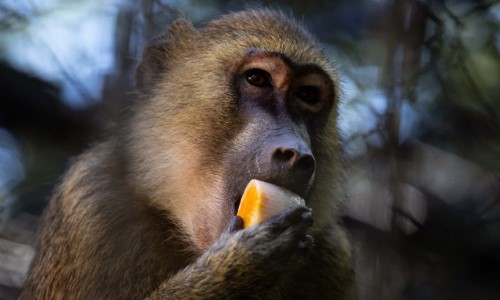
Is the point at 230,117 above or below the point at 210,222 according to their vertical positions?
above

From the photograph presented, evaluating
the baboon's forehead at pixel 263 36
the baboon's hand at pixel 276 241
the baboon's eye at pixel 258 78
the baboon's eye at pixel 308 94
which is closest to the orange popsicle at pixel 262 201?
the baboon's hand at pixel 276 241

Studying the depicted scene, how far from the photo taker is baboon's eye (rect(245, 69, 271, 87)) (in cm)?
541

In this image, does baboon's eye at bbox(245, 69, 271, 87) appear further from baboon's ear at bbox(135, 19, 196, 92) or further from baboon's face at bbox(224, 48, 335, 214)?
baboon's ear at bbox(135, 19, 196, 92)

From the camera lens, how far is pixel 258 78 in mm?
5430

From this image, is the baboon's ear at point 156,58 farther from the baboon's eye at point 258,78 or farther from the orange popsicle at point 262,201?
the orange popsicle at point 262,201

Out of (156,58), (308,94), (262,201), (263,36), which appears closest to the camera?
(262,201)

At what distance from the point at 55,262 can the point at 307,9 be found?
15.2ft

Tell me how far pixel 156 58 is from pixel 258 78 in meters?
1.04

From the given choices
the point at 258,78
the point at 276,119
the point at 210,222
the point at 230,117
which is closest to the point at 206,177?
the point at 210,222

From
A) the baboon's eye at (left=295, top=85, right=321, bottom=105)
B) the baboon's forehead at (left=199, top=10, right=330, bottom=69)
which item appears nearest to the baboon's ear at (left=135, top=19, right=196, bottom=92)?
the baboon's forehead at (left=199, top=10, right=330, bottom=69)

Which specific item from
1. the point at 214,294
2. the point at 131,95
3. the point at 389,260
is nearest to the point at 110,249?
the point at 214,294

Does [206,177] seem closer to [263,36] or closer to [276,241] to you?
[276,241]

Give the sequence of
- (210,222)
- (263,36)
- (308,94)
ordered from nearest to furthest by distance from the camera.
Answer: (210,222) → (308,94) → (263,36)

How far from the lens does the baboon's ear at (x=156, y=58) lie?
604cm
